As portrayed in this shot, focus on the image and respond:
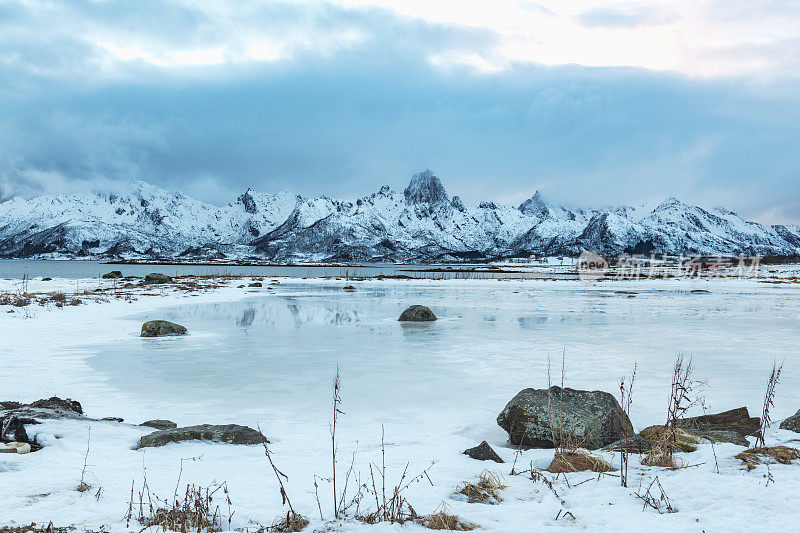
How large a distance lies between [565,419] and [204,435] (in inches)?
196

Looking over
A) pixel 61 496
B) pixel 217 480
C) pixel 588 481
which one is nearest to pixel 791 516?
pixel 588 481

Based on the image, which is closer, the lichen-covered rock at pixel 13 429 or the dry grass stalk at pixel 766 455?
the dry grass stalk at pixel 766 455

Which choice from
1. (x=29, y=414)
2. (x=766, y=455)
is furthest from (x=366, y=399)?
(x=766, y=455)

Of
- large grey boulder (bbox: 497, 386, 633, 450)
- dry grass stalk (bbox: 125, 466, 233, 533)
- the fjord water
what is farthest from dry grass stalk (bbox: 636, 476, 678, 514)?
dry grass stalk (bbox: 125, 466, 233, 533)

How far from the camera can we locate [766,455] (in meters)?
6.14

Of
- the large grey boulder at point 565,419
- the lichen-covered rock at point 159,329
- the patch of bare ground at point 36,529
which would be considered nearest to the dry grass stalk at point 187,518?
the patch of bare ground at point 36,529

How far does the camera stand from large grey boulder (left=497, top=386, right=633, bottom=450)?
24.0 feet

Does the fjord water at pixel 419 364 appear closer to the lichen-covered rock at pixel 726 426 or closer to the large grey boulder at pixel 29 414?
the lichen-covered rock at pixel 726 426

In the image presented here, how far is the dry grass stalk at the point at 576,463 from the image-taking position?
19.7 ft

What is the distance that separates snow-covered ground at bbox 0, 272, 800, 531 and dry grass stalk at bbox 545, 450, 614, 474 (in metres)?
0.21

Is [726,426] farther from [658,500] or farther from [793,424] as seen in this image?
[658,500]

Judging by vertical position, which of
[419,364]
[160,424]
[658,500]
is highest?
[658,500]

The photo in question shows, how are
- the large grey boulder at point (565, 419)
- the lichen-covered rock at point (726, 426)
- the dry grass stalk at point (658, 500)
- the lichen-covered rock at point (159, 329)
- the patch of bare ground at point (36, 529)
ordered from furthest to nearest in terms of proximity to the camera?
the lichen-covered rock at point (159, 329)
the large grey boulder at point (565, 419)
the lichen-covered rock at point (726, 426)
the dry grass stalk at point (658, 500)
the patch of bare ground at point (36, 529)

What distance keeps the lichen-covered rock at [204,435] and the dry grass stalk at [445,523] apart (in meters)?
3.09
